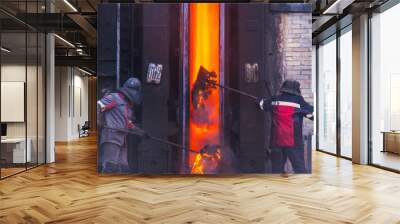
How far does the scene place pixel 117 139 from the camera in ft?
22.4

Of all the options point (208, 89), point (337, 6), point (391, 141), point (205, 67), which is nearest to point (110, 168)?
point (208, 89)

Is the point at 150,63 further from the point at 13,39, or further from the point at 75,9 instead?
the point at 13,39

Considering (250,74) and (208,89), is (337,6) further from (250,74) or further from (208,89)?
(208,89)

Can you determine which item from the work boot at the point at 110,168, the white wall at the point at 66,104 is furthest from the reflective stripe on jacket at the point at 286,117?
the white wall at the point at 66,104

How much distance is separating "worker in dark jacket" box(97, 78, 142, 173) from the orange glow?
1.10m

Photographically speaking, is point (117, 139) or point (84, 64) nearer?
point (117, 139)

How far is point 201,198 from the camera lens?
506 cm

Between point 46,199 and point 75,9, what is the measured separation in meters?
4.03

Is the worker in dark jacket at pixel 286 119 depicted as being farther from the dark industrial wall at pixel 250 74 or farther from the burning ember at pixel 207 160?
the burning ember at pixel 207 160

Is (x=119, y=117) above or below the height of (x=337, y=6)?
below

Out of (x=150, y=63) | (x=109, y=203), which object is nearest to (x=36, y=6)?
(x=150, y=63)

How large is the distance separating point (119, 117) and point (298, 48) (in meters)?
3.57

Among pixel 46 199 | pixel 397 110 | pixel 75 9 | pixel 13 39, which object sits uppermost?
pixel 75 9

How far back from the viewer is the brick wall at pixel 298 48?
6.75m
